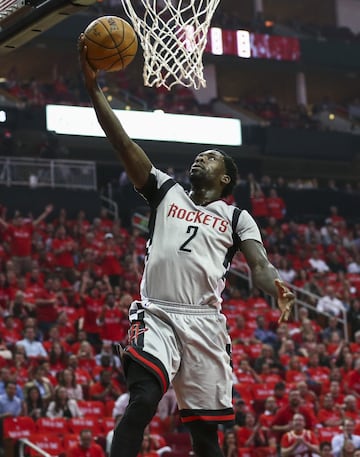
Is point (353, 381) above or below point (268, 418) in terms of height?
above

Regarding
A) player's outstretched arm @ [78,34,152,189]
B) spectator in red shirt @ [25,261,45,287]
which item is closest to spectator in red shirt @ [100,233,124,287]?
spectator in red shirt @ [25,261,45,287]

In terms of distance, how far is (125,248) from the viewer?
19.4 m

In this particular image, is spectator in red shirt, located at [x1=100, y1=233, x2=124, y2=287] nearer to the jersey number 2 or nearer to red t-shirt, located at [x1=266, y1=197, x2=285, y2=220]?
red t-shirt, located at [x1=266, y1=197, x2=285, y2=220]

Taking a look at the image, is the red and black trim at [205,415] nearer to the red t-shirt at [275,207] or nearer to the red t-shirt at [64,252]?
the red t-shirt at [64,252]

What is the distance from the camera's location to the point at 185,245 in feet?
17.0

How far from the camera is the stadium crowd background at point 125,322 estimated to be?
12.2 meters

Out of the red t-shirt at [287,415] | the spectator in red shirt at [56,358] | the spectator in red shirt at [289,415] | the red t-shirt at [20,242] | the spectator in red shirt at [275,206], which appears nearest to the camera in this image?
the spectator in red shirt at [289,415]

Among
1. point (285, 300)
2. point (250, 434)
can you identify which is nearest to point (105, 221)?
point (250, 434)

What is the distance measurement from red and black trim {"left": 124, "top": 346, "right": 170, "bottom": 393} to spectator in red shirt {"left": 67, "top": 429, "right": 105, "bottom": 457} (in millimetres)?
6279

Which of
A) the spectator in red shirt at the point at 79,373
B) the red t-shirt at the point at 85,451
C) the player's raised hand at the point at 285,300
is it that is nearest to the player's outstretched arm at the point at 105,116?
the player's raised hand at the point at 285,300

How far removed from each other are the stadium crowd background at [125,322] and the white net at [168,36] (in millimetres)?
5150

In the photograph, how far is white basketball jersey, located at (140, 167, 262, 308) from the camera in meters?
5.15

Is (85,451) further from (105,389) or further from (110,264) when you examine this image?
(110,264)

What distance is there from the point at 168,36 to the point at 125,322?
836cm
